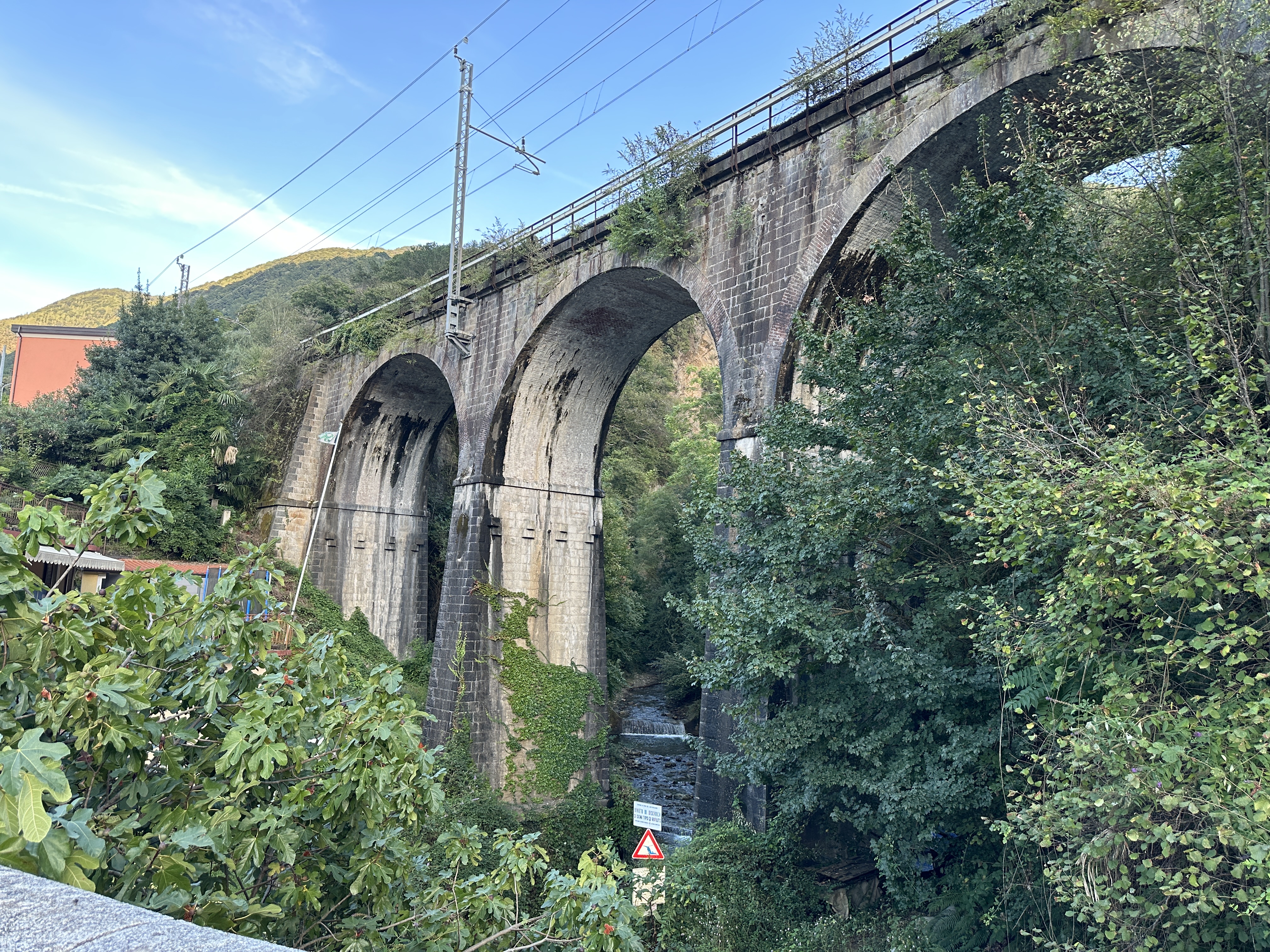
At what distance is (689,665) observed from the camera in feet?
27.7

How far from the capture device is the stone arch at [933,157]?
8.45 meters

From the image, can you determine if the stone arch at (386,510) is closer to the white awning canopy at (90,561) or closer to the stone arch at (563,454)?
the stone arch at (563,454)

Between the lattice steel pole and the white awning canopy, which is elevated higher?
the lattice steel pole

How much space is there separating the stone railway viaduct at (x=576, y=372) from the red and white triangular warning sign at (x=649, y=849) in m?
1.14

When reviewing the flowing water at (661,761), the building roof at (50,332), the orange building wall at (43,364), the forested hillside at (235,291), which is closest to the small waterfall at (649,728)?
the flowing water at (661,761)

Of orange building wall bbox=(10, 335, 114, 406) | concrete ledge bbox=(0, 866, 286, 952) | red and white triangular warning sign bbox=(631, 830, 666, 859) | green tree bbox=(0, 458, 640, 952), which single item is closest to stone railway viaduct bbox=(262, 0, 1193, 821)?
red and white triangular warning sign bbox=(631, 830, 666, 859)

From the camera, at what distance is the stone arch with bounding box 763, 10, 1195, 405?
8.45 m

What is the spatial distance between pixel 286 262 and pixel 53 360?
210 feet

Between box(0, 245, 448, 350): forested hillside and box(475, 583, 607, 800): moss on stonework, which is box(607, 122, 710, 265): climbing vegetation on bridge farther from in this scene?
box(0, 245, 448, 350): forested hillside

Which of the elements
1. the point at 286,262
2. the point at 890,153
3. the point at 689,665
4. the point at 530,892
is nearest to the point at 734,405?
the point at 890,153

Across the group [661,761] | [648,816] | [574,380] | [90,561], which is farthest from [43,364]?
[648,816]

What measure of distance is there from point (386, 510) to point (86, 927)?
75.7 ft

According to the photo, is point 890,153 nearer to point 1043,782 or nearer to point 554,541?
point 1043,782

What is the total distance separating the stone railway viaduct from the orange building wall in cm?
2089
